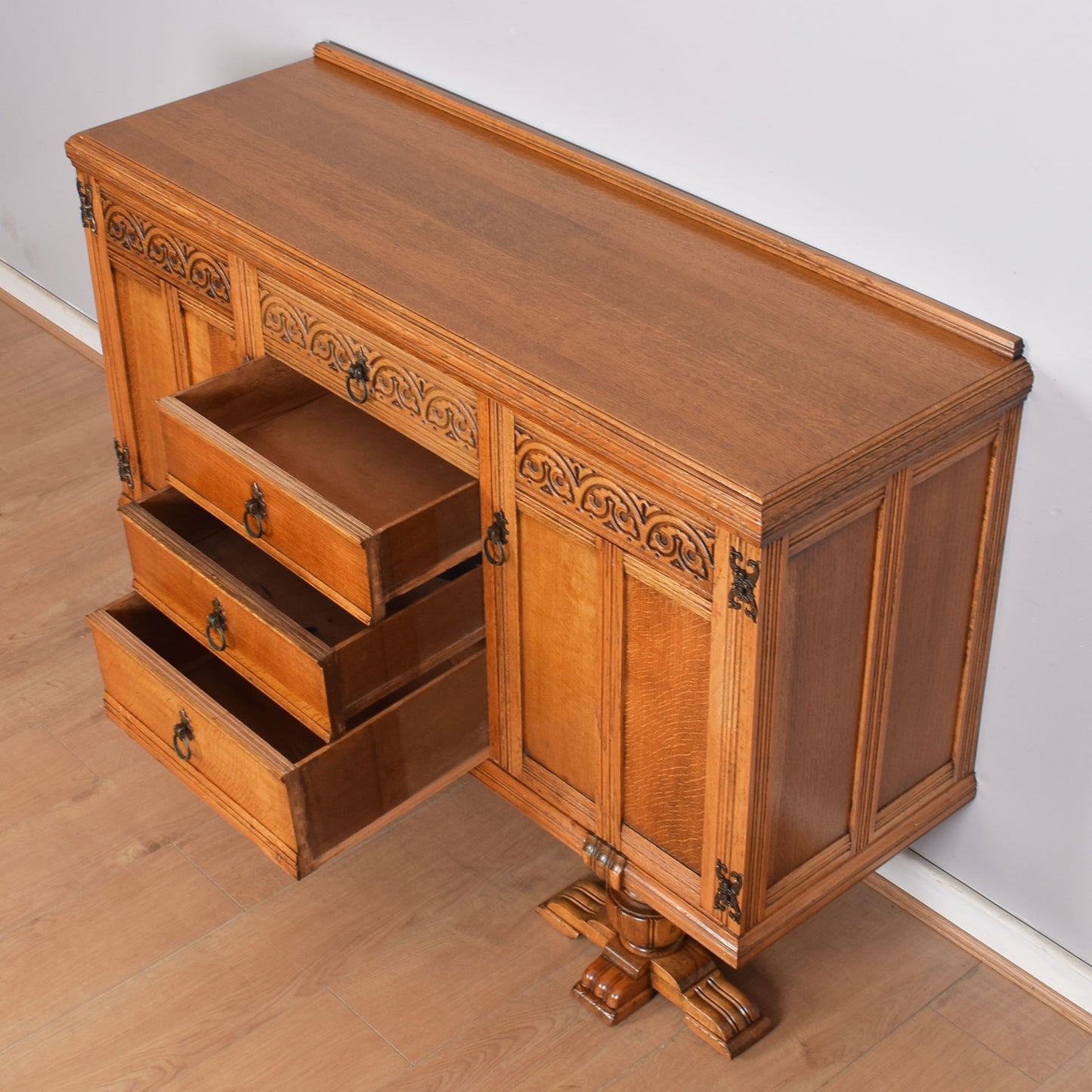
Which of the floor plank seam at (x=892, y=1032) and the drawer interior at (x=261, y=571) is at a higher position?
the drawer interior at (x=261, y=571)

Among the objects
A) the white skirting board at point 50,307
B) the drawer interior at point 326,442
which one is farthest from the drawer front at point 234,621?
the white skirting board at point 50,307

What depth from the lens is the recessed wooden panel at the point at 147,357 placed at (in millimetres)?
2137

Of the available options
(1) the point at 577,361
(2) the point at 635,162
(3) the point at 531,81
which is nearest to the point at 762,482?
(1) the point at 577,361

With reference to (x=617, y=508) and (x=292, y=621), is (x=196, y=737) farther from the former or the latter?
(x=617, y=508)

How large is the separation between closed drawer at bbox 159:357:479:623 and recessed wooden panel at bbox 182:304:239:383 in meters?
0.14

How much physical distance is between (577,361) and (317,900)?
0.91 meters

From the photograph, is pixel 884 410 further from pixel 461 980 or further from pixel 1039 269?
pixel 461 980

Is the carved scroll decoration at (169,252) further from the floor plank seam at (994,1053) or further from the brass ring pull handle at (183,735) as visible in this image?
the floor plank seam at (994,1053)

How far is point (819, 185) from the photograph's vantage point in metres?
1.70

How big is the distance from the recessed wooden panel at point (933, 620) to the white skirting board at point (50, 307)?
1973 mm

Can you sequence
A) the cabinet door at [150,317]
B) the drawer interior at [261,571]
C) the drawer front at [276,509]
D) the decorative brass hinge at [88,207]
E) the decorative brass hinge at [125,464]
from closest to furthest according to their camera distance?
the drawer front at [276,509] < the drawer interior at [261,571] < the cabinet door at [150,317] < the decorative brass hinge at [88,207] < the decorative brass hinge at [125,464]

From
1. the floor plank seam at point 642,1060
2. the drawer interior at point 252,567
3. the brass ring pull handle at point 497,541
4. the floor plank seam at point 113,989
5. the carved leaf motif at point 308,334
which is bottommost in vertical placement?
the floor plank seam at point 642,1060

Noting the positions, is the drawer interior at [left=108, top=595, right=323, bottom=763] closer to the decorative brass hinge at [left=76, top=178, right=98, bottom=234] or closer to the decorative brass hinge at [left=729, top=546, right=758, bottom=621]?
the decorative brass hinge at [left=76, top=178, right=98, bottom=234]

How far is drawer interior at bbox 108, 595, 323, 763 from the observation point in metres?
1.94
